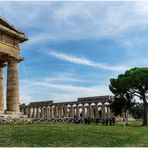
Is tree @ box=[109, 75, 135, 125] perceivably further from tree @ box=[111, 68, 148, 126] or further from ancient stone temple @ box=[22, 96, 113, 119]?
ancient stone temple @ box=[22, 96, 113, 119]

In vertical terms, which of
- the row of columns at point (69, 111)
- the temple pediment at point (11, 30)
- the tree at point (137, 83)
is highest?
the temple pediment at point (11, 30)

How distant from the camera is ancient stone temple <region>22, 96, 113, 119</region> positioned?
93.2 m

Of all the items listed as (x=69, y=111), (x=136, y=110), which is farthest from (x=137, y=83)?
(x=69, y=111)

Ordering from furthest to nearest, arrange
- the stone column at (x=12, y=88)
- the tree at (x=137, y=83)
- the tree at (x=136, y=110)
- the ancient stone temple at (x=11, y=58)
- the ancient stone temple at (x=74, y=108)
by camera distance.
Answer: the ancient stone temple at (x=74, y=108) < the tree at (x=136, y=110) < the tree at (x=137, y=83) < the stone column at (x=12, y=88) < the ancient stone temple at (x=11, y=58)

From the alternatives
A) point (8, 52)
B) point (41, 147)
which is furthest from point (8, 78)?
point (41, 147)

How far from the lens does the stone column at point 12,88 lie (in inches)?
1521

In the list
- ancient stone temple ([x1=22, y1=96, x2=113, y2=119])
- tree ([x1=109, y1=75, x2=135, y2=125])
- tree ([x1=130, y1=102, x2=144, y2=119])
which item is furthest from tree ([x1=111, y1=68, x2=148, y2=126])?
ancient stone temple ([x1=22, y1=96, x2=113, y2=119])

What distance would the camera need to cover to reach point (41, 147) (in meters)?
16.8

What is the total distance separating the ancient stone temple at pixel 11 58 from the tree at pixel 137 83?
27258 millimetres

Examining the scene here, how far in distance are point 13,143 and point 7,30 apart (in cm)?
2287

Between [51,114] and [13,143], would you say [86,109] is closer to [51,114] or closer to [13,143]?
[51,114]

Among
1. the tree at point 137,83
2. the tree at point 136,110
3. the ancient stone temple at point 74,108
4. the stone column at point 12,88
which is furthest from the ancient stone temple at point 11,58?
the ancient stone temple at point 74,108

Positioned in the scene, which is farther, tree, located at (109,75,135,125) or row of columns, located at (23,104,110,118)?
row of columns, located at (23,104,110,118)

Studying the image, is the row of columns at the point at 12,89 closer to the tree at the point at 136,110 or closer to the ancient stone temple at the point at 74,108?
the tree at the point at 136,110
